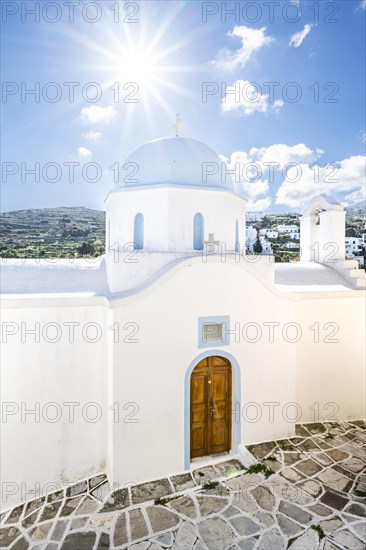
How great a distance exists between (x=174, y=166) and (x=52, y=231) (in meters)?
17.8

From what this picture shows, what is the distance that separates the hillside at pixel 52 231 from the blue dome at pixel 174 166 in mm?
6879

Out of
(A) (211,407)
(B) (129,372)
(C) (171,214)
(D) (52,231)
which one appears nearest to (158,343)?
(B) (129,372)

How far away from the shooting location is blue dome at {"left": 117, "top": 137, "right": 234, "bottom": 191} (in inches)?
362

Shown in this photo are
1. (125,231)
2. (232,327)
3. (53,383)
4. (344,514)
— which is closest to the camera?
(344,514)

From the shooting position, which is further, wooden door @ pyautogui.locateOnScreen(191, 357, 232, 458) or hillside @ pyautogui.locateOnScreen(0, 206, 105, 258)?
hillside @ pyautogui.locateOnScreen(0, 206, 105, 258)

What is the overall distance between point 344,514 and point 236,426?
280cm

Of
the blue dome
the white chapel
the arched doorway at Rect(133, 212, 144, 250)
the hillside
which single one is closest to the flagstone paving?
the white chapel

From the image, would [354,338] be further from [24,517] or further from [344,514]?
[24,517]

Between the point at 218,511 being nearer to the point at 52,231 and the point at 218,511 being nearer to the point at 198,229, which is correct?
the point at 198,229

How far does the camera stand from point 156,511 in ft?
21.6

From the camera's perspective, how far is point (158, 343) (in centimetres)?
766

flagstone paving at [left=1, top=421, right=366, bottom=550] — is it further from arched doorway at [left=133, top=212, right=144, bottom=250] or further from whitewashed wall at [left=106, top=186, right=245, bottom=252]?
arched doorway at [left=133, top=212, right=144, bottom=250]

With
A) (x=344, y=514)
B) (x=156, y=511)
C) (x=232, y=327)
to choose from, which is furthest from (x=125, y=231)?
(x=344, y=514)

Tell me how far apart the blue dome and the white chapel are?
0.04m
